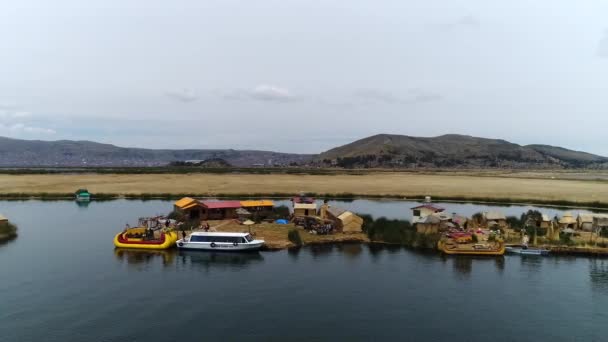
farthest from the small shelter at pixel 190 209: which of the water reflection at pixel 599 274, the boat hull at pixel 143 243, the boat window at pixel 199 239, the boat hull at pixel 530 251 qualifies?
the water reflection at pixel 599 274

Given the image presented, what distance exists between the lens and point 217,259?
3953cm

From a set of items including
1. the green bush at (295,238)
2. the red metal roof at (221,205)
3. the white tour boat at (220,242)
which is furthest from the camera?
the red metal roof at (221,205)

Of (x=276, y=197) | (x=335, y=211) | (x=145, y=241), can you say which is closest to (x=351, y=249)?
(x=335, y=211)

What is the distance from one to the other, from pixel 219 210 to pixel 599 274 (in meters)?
44.4

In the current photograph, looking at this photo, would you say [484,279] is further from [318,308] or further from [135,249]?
[135,249]

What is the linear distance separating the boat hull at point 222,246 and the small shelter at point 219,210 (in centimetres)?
1363

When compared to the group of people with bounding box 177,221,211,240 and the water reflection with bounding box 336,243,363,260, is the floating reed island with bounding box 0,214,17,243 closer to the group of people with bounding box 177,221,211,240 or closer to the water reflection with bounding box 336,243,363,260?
the group of people with bounding box 177,221,211,240

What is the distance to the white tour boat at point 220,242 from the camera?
4125 cm

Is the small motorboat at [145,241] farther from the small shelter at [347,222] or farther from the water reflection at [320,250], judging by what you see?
the small shelter at [347,222]

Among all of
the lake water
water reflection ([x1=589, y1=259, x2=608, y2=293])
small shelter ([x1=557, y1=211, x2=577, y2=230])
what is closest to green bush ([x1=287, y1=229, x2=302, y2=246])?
the lake water

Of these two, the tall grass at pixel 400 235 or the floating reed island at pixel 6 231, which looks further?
the floating reed island at pixel 6 231

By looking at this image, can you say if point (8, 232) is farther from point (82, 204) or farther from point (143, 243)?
point (82, 204)

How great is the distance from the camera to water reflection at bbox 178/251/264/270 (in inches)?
1478

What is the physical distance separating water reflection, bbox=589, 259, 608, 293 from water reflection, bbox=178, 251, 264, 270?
29.4 meters
